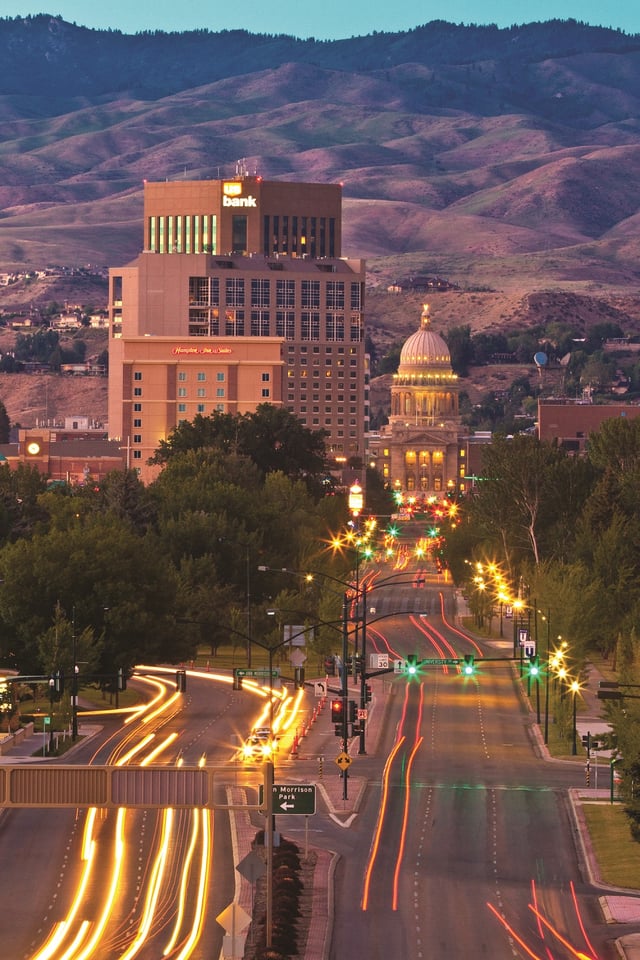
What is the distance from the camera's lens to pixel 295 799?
68.8 meters

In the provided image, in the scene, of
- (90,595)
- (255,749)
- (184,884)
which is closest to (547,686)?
(255,749)

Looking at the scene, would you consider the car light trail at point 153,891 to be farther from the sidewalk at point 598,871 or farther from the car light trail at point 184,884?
the sidewalk at point 598,871

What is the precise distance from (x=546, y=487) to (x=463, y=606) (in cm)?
1259

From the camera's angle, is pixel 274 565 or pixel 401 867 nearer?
pixel 401 867

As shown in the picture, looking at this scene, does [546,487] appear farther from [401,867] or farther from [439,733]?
[401,867]

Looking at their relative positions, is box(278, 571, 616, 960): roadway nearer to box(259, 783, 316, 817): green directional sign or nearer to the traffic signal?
the traffic signal

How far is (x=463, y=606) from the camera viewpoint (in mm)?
188250

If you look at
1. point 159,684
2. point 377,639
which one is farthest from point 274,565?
point 159,684

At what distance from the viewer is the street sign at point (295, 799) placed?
68.7 metres

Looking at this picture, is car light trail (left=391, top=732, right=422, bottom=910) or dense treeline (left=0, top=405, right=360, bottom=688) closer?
car light trail (left=391, top=732, right=422, bottom=910)

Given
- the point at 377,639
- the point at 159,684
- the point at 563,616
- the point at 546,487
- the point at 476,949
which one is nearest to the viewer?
the point at 476,949

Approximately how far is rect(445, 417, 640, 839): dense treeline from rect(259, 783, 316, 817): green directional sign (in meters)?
24.3

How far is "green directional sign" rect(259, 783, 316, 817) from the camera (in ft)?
225

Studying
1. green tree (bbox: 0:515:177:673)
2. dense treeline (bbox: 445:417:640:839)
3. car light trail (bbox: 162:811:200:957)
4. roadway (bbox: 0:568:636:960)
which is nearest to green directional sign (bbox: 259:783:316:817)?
roadway (bbox: 0:568:636:960)
